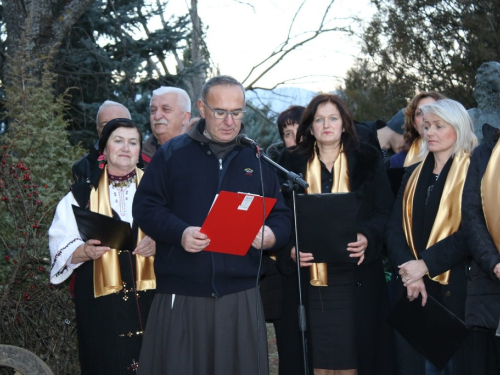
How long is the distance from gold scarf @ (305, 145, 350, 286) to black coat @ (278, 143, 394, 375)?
4cm

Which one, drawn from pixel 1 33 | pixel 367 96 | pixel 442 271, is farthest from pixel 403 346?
pixel 367 96

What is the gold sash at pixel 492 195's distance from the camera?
382 centimetres

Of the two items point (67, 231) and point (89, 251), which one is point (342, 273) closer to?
point (89, 251)

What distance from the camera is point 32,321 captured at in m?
5.02

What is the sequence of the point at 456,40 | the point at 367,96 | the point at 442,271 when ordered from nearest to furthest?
1. the point at 442,271
2. the point at 456,40
3. the point at 367,96

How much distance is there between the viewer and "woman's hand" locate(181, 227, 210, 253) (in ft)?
11.4

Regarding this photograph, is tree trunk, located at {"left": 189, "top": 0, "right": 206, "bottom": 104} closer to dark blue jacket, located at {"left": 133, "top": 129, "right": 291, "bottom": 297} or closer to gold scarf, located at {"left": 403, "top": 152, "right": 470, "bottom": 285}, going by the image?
gold scarf, located at {"left": 403, "top": 152, "right": 470, "bottom": 285}

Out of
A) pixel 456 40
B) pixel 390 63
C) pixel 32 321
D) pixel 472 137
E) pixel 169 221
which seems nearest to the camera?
pixel 169 221

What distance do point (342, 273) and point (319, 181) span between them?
647 mm

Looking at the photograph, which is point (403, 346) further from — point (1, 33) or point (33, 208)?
point (1, 33)

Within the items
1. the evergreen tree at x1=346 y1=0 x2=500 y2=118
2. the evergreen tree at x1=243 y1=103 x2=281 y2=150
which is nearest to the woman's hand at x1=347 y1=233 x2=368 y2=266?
the evergreen tree at x1=346 y1=0 x2=500 y2=118

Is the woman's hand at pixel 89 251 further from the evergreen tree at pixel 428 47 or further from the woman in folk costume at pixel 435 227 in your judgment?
the evergreen tree at pixel 428 47

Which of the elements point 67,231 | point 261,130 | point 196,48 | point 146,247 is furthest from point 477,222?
point 261,130

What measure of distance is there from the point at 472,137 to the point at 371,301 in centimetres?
129
